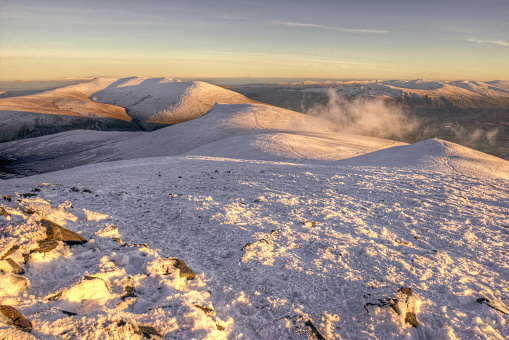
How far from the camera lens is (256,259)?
562 centimetres

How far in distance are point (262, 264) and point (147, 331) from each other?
2647mm

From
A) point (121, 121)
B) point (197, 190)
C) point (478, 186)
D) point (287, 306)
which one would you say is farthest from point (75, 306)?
point (121, 121)

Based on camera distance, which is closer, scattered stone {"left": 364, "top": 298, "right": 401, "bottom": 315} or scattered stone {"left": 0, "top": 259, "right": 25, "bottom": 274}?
scattered stone {"left": 0, "top": 259, "right": 25, "bottom": 274}

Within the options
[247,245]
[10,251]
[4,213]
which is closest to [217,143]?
[247,245]

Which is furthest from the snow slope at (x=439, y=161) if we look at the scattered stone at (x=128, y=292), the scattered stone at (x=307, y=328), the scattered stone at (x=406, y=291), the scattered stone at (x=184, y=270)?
the scattered stone at (x=128, y=292)

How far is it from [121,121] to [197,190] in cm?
8750

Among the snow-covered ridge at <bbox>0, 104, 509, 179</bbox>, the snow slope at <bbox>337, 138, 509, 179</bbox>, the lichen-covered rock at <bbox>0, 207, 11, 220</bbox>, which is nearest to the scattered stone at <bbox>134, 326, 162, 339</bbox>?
the lichen-covered rock at <bbox>0, 207, 11, 220</bbox>

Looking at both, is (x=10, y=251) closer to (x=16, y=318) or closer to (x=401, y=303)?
(x=16, y=318)

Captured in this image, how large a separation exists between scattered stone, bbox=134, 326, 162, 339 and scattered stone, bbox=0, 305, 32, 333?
1083 mm

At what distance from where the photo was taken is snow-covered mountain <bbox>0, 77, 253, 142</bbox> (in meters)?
71.1

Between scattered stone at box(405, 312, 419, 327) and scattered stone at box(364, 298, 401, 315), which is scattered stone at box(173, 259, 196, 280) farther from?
scattered stone at box(405, 312, 419, 327)

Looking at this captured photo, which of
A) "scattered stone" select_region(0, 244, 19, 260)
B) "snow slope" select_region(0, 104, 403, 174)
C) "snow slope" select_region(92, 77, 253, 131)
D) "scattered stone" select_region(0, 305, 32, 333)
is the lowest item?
"snow slope" select_region(0, 104, 403, 174)

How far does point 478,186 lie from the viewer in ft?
38.8

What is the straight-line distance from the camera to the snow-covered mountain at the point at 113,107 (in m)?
71.1
